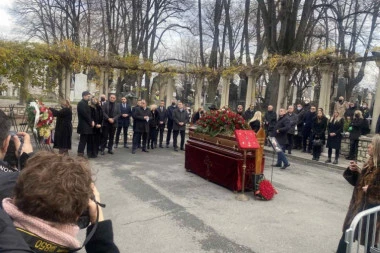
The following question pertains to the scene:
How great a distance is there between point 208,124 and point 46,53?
29.8 feet

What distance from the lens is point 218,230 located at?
489 cm

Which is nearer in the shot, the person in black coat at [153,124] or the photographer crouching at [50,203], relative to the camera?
the photographer crouching at [50,203]

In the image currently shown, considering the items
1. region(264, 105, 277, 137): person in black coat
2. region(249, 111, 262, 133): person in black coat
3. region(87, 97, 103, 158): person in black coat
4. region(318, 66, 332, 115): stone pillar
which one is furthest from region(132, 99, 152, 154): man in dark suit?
region(318, 66, 332, 115): stone pillar

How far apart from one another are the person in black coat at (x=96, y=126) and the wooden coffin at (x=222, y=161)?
2.99 meters

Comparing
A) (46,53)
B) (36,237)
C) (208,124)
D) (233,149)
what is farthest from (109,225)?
(46,53)

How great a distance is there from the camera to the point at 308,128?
40.4 feet

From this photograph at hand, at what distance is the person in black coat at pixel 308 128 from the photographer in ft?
39.9

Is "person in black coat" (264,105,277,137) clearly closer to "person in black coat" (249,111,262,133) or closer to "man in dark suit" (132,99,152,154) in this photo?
"person in black coat" (249,111,262,133)

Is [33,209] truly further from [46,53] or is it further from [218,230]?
[46,53]

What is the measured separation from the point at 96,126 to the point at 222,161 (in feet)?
14.1

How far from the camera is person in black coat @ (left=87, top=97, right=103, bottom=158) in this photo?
9.70 meters

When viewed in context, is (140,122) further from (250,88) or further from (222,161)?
(250,88)

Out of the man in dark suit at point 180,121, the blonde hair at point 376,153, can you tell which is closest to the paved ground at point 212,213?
the blonde hair at point 376,153

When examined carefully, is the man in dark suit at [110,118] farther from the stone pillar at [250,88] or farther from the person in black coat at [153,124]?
the stone pillar at [250,88]
